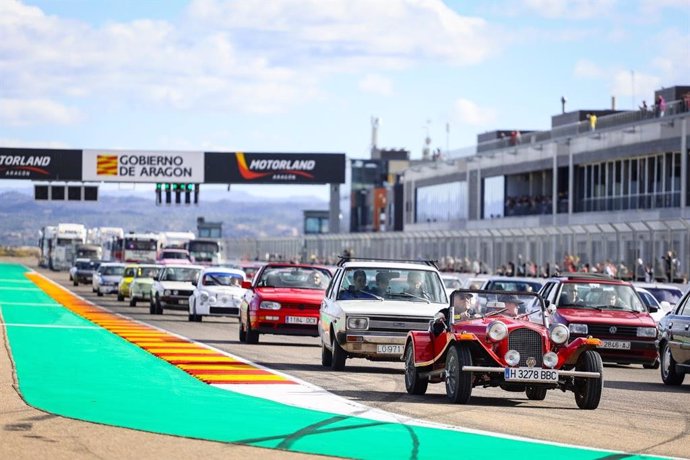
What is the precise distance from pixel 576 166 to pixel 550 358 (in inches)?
2164

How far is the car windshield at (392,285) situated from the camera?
Result: 22.1 metres

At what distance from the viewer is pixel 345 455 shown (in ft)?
39.5

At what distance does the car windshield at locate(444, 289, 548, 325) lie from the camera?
17438 millimetres

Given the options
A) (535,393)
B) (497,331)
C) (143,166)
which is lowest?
(535,393)

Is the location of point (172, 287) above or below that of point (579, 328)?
above

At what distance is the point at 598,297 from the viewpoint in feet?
86.1

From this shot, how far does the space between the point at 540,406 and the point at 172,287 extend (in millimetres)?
26760

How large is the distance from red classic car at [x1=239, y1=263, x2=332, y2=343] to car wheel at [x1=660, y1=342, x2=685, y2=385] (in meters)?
6.88

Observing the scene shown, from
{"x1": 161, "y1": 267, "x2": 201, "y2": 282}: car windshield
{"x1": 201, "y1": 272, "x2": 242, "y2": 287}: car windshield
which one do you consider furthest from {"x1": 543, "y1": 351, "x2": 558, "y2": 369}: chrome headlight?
{"x1": 161, "y1": 267, "x2": 201, "y2": 282}: car windshield

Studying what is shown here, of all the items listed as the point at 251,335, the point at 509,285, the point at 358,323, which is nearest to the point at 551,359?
the point at 358,323

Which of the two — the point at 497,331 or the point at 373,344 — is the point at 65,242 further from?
the point at 497,331

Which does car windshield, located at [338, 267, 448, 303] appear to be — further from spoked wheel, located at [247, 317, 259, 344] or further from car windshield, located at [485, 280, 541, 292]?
car windshield, located at [485, 280, 541, 292]

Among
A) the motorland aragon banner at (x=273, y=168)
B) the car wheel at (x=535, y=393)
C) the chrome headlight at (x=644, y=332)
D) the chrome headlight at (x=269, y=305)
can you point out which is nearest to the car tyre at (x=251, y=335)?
the chrome headlight at (x=269, y=305)

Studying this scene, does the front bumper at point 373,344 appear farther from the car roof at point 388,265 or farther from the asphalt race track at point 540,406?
the car roof at point 388,265
